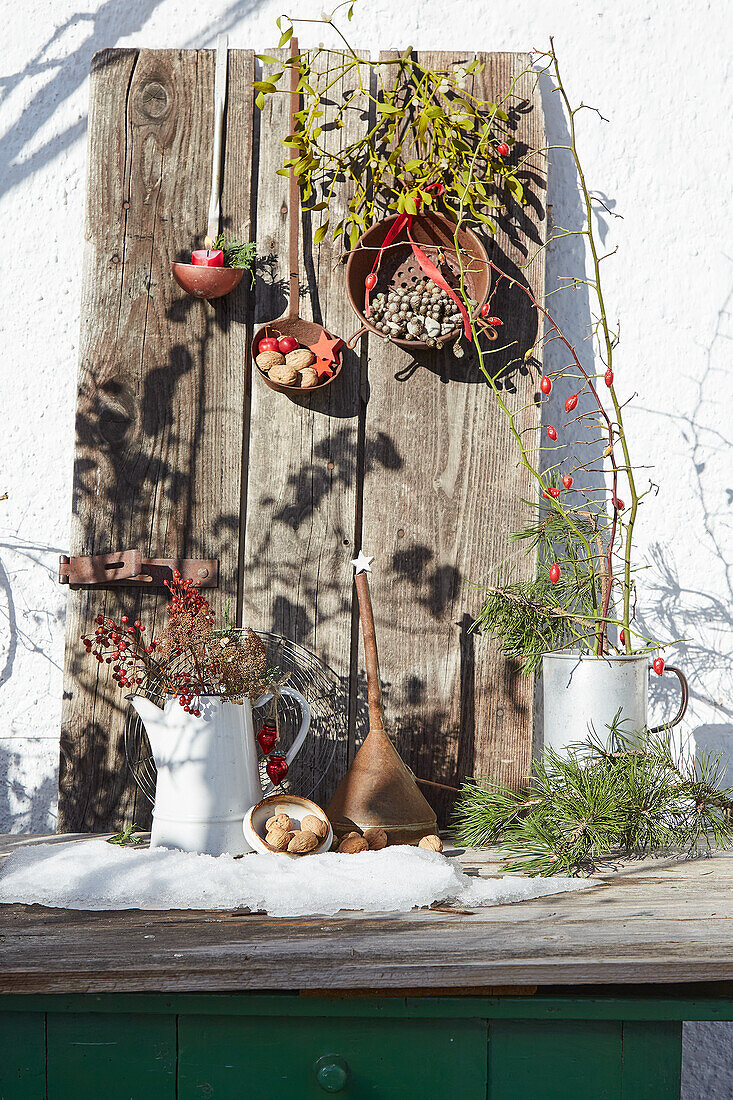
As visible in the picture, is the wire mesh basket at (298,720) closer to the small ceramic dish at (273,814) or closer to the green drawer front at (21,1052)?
the small ceramic dish at (273,814)

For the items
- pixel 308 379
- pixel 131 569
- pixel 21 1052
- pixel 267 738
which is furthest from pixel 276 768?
pixel 308 379

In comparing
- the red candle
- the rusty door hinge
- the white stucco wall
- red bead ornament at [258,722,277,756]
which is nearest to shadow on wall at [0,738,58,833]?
the white stucco wall

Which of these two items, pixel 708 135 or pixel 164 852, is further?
pixel 708 135

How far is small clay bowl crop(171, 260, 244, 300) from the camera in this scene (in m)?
1.62

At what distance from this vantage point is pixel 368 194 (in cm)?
167

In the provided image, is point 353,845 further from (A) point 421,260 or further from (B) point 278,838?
(A) point 421,260

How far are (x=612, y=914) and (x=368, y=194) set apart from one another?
4.22ft

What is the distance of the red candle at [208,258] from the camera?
163 centimetres

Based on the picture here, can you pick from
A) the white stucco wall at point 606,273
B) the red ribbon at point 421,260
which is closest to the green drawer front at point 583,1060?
the white stucco wall at point 606,273

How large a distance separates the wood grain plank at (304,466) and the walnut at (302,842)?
1.25ft

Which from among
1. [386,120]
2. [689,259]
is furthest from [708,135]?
[386,120]

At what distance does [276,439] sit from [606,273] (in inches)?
28.3

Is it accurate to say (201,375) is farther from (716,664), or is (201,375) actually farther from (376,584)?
(716,664)

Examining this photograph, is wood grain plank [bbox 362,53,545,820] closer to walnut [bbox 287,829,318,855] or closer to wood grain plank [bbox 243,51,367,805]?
wood grain plank [bbox 243,51,367,805]
